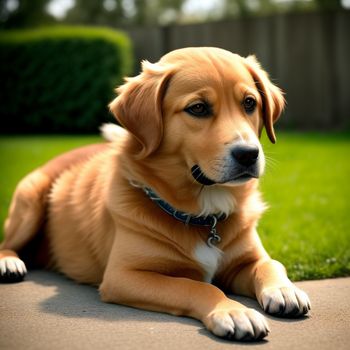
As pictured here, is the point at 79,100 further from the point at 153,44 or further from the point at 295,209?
the point at 295,209

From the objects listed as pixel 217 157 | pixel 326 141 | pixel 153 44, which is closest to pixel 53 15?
pixel 153 44

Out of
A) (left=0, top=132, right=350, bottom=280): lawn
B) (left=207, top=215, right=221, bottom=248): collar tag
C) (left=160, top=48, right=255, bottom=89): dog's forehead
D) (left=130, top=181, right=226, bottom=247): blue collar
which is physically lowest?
(left=0, top=132, right=350, bottom=280): lawn

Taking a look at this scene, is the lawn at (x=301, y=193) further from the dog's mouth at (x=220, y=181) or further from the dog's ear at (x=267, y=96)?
the dog's mouth at (x=220, y=181)

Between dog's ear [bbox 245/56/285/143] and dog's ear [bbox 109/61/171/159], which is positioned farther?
dog's ear [bbox 245/56/285/143]

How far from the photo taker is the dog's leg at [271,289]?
3223 millimetres

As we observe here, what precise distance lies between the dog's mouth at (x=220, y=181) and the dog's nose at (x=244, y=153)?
0.27 feet

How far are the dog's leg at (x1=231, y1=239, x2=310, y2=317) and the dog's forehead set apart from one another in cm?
115

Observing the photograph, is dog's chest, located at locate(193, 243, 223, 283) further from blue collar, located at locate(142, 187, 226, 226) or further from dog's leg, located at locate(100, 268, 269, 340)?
dog's leg, located at locate(100, 268, 269, 340)

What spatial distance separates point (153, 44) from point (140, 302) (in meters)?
13.9

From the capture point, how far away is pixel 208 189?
3.75 meters

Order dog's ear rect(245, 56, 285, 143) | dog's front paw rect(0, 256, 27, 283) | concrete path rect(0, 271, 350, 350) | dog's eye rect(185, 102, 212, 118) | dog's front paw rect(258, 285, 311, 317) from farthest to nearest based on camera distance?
dog's front paw rect(0, 256, 27, 283) → dog's ear rect(245, 56, 285, 143) → dog's eye rect(185, 102, 212, 118) → dog's front paw rect(258, 285, 311, 317) → concrete path rect(0, 271, 350, 350)

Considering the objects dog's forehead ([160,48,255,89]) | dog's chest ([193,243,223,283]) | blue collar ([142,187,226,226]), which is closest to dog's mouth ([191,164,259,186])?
blue collar ([142,187,226,226])

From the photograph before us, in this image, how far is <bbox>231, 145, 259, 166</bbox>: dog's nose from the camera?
10.7ft

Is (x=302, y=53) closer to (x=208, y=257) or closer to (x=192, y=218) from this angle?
(x=192, y=218)
